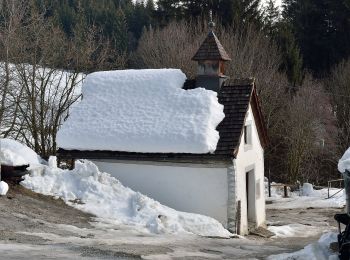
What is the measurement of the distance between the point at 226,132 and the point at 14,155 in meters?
6.57

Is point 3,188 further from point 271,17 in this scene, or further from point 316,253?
point 271,17

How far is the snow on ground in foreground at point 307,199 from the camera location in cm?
2580

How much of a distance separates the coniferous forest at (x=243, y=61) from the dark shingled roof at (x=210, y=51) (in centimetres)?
932

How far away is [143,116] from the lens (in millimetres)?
18188

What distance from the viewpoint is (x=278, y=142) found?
3525 cm

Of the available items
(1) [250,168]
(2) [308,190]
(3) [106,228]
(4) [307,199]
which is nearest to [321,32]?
(2) [308,190]

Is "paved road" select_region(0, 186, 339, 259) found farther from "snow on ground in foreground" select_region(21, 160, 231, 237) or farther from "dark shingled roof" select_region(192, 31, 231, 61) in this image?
"dark shingled roof" select_region(192, 31, 231, 61)

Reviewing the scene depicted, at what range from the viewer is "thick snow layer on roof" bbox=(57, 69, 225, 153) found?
16891mm

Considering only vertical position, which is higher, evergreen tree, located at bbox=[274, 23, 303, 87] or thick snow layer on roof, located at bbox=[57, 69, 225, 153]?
evergreen tree, located at bbox=[274, 23, 303, 87]

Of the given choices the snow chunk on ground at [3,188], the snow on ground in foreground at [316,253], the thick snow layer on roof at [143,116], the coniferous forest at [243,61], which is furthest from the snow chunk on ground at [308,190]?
the snow chunk on ground at [3,188]

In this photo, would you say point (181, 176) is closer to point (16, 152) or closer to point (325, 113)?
point (16, 152)

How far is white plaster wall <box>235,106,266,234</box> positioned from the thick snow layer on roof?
4.88 ft

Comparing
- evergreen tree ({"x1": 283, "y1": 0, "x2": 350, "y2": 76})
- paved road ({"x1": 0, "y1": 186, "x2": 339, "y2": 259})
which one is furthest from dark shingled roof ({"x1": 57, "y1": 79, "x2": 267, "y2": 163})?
evergreen tree ({"x1": 283, "y1": 0, "x2": 350, "y2": 76})

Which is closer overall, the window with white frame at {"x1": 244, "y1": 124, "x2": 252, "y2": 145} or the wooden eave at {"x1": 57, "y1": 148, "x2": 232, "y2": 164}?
the wooden eave at {"x1": 57, "y1": 148, "x2": 232, "y2": 164}
